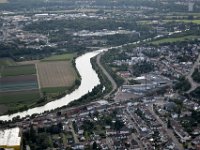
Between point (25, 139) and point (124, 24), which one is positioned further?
point (124, 24)

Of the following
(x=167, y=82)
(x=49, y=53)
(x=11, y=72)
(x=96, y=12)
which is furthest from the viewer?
(x=96, y=12)

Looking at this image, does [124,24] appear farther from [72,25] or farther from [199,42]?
[199,42]

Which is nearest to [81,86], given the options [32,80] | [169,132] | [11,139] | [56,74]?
[56,74]

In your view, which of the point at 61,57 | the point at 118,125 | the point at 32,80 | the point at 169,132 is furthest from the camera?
the point at 61,57

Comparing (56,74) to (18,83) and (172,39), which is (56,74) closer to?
(18,83)

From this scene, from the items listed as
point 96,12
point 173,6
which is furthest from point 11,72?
point 173,6

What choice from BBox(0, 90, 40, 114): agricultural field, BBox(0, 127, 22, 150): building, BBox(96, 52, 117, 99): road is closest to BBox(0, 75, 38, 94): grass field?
BBox(0, 90, 40, 114): agricultural field
